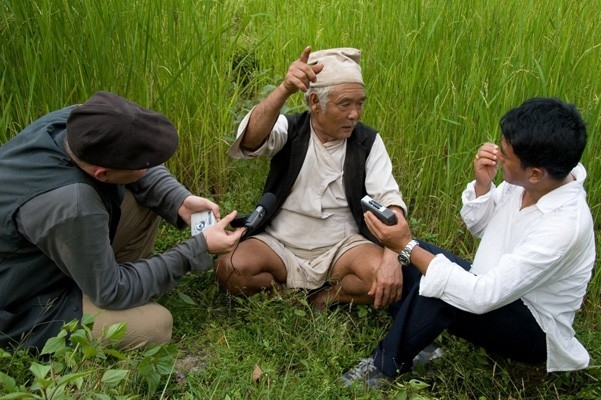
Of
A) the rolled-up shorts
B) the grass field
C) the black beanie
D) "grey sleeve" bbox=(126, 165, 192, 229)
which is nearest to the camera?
the black beanie

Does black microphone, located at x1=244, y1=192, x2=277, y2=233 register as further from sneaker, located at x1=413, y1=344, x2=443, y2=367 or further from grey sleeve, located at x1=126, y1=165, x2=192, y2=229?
sneaker, located at x1=413, y1=344, x2=443, y2=367

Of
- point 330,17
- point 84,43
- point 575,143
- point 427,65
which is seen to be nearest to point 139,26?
point 84,43

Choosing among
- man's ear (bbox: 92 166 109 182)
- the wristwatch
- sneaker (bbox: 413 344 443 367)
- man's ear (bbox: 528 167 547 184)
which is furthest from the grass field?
man's ear (bbox: 528 167 547 184)

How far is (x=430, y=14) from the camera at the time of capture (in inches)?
137

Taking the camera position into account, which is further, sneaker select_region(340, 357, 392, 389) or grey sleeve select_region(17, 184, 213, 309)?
sneaker select_region(340, 357, 392, 389)

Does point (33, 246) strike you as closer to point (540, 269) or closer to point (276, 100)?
point (276, 100)

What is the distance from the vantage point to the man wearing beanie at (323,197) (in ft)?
8.71

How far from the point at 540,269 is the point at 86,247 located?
4.62 ft

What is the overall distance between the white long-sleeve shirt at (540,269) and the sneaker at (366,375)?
1.38ft

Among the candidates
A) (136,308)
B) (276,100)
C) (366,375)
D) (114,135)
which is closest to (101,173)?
(114,135)

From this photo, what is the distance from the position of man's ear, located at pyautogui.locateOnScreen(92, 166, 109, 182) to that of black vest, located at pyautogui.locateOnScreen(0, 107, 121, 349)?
0.03 m

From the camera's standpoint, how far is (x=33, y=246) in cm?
222

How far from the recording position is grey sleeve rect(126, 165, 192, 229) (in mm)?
2727

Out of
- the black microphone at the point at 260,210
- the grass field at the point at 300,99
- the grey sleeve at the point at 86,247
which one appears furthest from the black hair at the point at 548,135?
the grey sleeve at the point at 86,247
